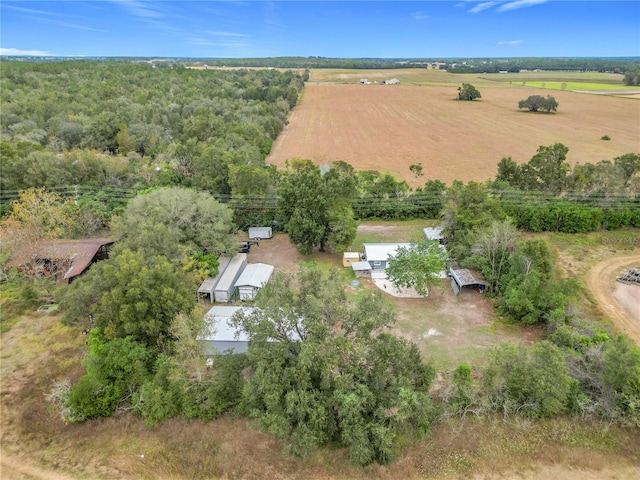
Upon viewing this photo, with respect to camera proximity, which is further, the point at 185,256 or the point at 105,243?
the point at 105,243

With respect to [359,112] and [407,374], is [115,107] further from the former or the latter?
[407,374]

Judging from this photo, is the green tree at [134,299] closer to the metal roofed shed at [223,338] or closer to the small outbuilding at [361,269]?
the metal roofed shed at [223,338]

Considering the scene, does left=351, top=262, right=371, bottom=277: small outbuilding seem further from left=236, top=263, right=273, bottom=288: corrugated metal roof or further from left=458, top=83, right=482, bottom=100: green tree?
left=458, top=83, right=482, bottom=100: green tree

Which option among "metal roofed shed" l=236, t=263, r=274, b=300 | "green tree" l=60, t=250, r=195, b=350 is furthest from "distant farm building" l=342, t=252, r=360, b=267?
"green tree" l=60, t=250, r=195, b=350

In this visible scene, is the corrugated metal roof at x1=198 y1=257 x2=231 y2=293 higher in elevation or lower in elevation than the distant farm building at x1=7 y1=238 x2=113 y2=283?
lower

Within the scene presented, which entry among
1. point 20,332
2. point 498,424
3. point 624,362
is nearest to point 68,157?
point 20,332
